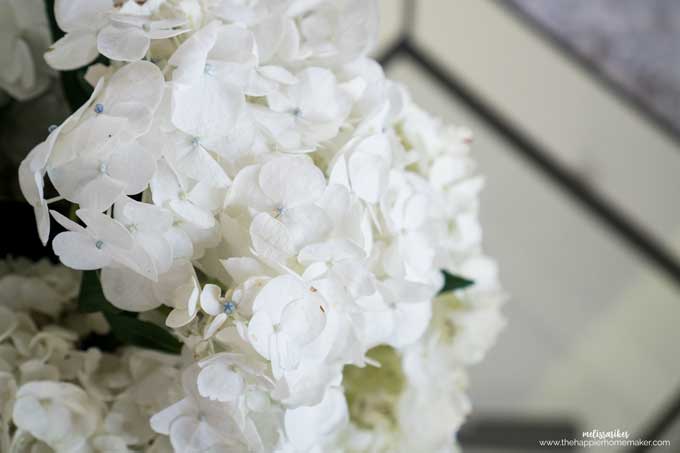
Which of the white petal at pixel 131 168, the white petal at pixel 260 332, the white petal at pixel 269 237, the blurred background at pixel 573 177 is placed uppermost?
the white petal at pixel 131 168

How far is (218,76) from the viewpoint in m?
0.23

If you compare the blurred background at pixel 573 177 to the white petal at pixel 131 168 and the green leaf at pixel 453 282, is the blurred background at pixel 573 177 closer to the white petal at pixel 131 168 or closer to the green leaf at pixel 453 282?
the green leaf at pixel 453 282

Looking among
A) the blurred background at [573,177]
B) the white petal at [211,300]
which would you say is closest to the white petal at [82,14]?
the white petal at [211,300]

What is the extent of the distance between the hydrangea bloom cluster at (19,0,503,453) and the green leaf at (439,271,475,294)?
31 mm

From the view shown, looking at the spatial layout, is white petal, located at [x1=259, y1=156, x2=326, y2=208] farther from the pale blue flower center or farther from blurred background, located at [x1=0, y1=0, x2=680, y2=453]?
blurred background, located at [x1=0, y1=0, x2=680, y2=453]

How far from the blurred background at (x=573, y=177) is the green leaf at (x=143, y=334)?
0.63 meters

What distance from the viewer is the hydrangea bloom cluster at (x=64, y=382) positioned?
0.26 metres

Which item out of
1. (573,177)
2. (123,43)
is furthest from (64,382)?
(573,177)

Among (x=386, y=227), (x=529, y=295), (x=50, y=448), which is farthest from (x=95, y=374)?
(x=529, y=295)

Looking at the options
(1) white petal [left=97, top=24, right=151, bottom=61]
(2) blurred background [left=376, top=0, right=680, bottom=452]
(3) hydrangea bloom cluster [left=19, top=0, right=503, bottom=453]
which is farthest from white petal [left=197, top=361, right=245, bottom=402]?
(2) blurred background [left=376, top=0, right=680, bottom=452]

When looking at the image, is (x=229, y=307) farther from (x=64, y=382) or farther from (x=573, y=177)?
(x=573, y=177)

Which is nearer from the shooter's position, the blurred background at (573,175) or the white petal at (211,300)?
the white petal at (211,300)

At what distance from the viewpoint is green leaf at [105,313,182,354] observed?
254 mm

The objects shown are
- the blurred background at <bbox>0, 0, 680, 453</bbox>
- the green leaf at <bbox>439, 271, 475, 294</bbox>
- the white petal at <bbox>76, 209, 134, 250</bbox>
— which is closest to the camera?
the white petal at <bbox>76, 209, 134, 250</bbox>
